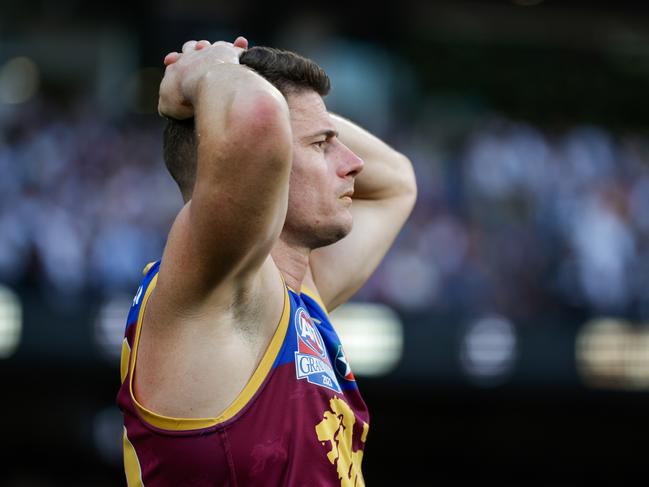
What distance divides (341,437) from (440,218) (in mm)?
9440

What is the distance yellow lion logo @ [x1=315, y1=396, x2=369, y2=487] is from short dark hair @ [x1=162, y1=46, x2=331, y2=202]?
0.68 metres

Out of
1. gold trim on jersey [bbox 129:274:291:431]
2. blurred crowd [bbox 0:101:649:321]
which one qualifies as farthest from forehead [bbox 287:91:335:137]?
blurred crowd [bbox 0:101:649:321]

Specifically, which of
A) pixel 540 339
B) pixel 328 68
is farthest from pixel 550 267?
pixel 328 68

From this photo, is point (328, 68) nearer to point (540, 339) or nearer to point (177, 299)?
point (540, 339)

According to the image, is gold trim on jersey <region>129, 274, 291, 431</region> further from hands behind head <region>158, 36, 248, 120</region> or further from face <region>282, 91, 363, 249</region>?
hands behind head <region>158, 36, 248, 120</region>

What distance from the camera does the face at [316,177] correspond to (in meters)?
3.06

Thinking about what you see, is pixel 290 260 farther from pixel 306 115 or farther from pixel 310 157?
pixel 306 115

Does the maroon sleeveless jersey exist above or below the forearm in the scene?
below

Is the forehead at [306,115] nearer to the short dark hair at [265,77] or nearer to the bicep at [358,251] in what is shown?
the short dark hair at [265,77]

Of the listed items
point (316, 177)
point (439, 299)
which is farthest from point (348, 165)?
point (439, 299)

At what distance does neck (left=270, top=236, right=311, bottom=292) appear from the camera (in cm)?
317

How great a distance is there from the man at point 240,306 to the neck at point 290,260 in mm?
45

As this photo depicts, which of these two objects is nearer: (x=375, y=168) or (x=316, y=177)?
(x=316, y=177)

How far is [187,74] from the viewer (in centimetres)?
275
